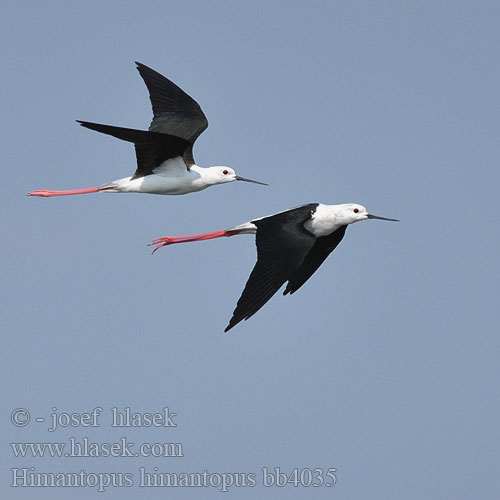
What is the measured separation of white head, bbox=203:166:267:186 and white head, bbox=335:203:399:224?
1672 mm

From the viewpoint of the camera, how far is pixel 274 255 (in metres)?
11.8

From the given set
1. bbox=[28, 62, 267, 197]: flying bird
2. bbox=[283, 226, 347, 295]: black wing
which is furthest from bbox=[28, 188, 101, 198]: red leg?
bbox=[283, 226, 347, 295]: black wing

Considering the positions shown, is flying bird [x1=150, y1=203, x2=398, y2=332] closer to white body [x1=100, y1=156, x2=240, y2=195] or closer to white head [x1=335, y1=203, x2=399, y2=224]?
white head [x1=335, y1=203, x2=399, y2=224]

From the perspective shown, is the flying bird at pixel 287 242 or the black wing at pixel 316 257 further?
the black wing at pixel 316 257

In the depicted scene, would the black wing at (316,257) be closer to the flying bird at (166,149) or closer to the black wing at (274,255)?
the black wing at (274,255)

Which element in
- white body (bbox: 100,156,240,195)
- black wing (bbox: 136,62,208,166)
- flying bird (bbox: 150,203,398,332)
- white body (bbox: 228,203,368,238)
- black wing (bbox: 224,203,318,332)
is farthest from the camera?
black wing (bbox: 136,62,208,166)

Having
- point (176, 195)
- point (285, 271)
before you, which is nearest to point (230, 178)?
point (176, 195)

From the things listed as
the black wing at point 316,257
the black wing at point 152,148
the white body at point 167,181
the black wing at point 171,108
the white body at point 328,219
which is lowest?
the black wing at point 316,257

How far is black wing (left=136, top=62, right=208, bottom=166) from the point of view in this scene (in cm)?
1430

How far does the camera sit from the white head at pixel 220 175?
13695 mm

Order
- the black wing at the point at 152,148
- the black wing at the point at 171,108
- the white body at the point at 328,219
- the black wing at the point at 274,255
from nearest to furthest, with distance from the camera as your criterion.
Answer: the black wing at the point at 274,255 → the black wing at the point at 152,148 → the white body at the point at 328,219 → the black wing at the point at 171,108

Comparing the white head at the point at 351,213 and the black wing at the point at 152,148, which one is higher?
the black wing at the point at 152,148

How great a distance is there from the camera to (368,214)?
43.7 ft

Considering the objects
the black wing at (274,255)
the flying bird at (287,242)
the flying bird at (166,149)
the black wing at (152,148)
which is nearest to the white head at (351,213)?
the flying bird at (287,242)
